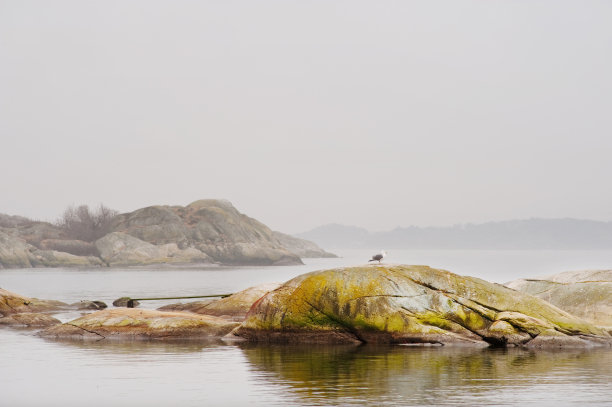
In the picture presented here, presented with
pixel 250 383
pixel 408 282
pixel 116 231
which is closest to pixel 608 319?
pixel 408 282

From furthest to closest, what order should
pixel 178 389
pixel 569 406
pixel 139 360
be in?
pixel 139 360, pixel 178 389, pixel 569 406

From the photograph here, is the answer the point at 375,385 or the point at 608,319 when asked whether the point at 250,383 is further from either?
the point at 608,319

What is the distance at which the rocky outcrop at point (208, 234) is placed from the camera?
6959 inches

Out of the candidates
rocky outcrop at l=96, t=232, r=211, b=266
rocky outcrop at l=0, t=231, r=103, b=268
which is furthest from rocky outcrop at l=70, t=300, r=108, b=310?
rocky outcrop at l=96, t=232, r=211, b=266

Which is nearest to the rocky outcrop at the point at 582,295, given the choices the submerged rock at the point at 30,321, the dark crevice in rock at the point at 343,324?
the dark crevice in rock at the point at 343,324

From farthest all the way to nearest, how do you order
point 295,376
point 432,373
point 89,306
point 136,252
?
1. point 136,252
2. point 89,306
3. point 432,373
4. point 295,376

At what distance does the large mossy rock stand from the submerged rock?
41.4 ft

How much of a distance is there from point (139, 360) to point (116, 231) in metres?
160

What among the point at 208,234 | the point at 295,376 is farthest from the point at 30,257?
the point at 295,376

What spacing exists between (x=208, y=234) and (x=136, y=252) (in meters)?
22.8

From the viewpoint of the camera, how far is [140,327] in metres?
27.1

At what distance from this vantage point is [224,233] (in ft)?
605

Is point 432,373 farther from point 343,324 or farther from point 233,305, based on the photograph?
point 233,305

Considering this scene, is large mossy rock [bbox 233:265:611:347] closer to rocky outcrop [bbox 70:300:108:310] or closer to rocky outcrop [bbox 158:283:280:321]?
rocky outcrop [bbox 158:283:280:321]
